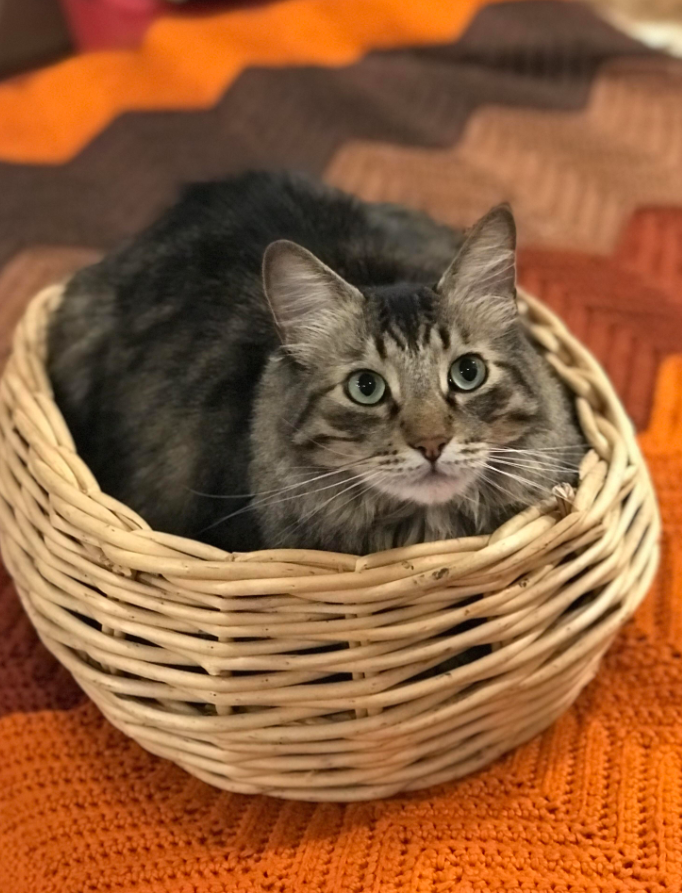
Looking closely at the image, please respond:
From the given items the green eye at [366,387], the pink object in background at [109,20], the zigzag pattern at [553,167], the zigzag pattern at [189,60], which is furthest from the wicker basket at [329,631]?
the pink object in background at [109,20]

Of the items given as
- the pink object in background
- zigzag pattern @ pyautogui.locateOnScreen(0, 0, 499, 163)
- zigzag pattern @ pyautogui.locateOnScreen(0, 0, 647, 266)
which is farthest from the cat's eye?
the pink object in background

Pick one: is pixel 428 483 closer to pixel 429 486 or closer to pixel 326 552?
pixel 429 486

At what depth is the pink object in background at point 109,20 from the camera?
2316 mm

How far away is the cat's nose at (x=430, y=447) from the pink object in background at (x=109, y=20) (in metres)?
1.91

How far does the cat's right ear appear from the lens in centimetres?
77

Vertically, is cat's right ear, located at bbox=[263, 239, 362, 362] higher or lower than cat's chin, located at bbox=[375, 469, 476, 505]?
higher

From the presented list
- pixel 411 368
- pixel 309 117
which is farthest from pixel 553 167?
pixel 411 368

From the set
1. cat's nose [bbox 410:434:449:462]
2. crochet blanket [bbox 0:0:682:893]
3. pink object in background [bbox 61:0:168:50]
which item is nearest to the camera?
cat's nose [bbox 410:434:449:462]

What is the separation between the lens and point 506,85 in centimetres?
198

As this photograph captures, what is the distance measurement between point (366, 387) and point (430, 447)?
91 mm

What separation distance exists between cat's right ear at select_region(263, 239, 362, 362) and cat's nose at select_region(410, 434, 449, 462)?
153 mm

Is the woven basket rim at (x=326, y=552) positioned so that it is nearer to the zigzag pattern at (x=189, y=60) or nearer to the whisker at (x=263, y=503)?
the whisker at (x=263, y=503)

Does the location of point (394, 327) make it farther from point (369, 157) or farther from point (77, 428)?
point (369, 157)

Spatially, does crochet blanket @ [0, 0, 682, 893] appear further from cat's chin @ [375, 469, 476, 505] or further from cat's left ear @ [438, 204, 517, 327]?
cat's left ear @ [438, 204, 517, 327]
